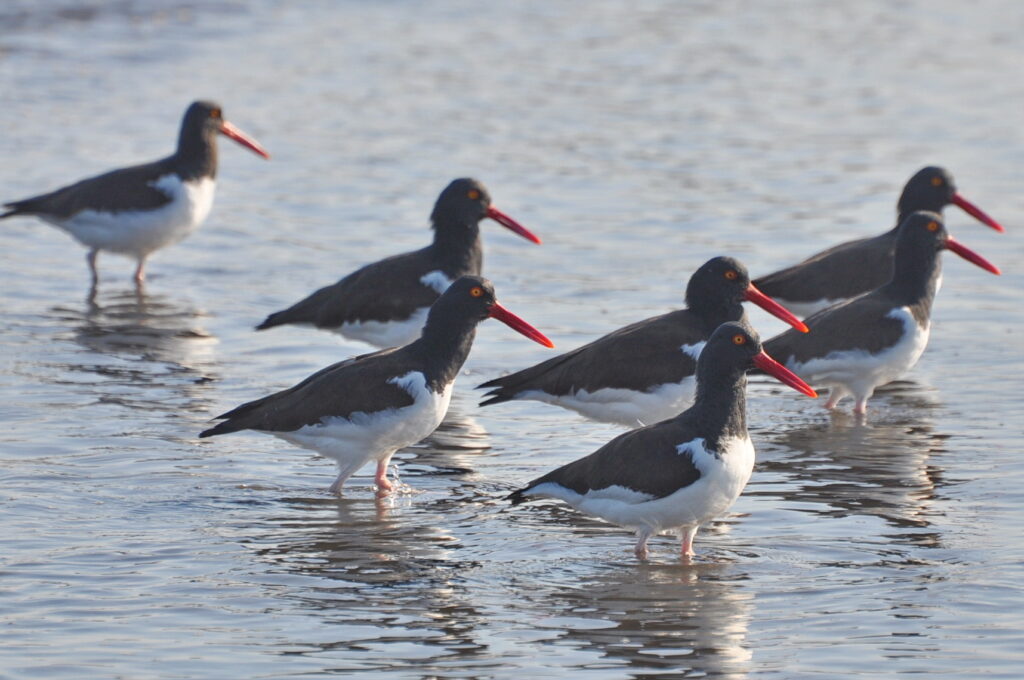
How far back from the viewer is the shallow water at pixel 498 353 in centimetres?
682

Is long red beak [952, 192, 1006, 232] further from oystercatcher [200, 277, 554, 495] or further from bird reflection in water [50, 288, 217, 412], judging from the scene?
bird reflection in water [50, 288, 217, 412]

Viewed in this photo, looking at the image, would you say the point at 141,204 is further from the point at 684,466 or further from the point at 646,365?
the point at 684,466

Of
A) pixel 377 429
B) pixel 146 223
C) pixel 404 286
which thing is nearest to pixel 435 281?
pixel 404 286

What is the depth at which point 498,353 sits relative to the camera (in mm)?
11555

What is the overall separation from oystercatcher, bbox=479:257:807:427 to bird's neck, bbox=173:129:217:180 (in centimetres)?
511

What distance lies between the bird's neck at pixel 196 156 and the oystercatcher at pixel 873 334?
5.52 meters

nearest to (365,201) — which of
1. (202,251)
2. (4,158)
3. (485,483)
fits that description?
(202,251)

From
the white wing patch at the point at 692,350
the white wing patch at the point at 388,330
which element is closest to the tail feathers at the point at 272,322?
the white wing patch at the point at 388,330

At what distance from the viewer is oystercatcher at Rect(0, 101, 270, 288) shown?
43.3 feet

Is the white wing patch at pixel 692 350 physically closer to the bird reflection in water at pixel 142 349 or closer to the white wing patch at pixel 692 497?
the white wing patch at pixel 692 497

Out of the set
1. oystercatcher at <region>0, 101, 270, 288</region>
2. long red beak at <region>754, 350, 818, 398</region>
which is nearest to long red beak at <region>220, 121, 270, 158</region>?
oystercatcher at <region>0, 101, 270, 288</region>

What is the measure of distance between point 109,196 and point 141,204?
0.30 metres

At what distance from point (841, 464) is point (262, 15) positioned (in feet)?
59.4

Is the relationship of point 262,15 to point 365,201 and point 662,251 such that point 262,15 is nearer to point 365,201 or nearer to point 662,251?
point 365,201
